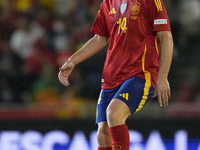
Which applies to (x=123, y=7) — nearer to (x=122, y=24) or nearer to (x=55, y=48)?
(x=122, y=24)

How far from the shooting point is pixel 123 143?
1.79 metres

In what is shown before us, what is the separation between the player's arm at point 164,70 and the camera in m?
1.82

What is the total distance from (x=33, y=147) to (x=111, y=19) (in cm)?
182

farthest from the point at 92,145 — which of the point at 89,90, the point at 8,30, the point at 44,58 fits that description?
the point at 8,30

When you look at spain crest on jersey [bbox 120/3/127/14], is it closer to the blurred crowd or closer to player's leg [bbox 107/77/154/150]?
player's leg [bbox 107/77/154/150]

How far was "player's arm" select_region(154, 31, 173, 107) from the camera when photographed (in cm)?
182

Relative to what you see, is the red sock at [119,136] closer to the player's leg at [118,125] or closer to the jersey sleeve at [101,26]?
the player's leg at [118,125]

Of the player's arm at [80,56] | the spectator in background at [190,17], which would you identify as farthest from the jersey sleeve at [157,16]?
the spectator in background at [190,17]

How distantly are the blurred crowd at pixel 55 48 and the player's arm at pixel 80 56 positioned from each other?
186cm

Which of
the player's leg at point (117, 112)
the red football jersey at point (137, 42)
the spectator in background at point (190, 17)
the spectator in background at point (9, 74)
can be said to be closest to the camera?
the player's leg at point (117, 112)

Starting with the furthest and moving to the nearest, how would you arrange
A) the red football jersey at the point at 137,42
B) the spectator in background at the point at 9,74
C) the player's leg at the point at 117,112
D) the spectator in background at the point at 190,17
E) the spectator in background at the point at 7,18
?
the spectator in background at the point at 7,18 < the spectator in background at the point at 190,17 < the spectator in background at the point at 9,74 < the red football jersey at the point at 137,42 < the player's leg at the point at 117,112

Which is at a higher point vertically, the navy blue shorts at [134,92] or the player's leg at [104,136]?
the navy blue shorts at [134,92]

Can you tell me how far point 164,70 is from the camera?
1.84 m

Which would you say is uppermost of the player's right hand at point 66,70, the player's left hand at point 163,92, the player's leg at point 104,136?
the player's right hand at point 66,70
